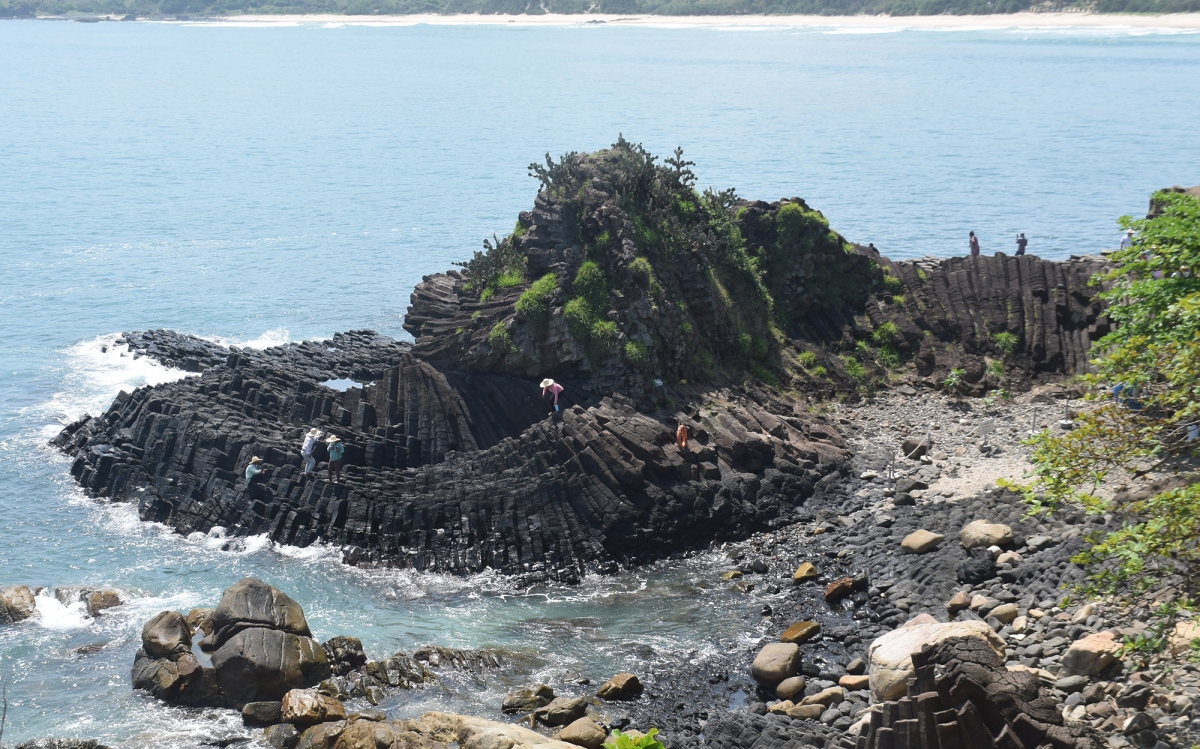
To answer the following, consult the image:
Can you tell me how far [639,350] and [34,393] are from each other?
29.0 m

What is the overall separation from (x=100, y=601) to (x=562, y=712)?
13502 mm

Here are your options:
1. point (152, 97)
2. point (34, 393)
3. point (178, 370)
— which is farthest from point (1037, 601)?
point (152, 97)

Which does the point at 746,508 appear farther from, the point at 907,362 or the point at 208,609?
the point at 208,609

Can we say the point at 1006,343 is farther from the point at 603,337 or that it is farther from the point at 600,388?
the point at 600,388

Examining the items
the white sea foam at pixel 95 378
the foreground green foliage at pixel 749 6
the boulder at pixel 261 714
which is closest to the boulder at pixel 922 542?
the boulder at pixel 261 714

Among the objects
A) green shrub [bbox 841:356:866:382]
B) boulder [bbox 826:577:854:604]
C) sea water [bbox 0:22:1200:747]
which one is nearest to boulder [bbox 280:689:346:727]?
sea water [bbox 0:22:1200:747]

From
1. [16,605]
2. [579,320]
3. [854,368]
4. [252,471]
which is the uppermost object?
[579,320]

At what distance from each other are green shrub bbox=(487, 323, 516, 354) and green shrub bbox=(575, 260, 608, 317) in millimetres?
2559

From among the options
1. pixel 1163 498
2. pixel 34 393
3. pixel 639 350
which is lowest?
pixel 34 393

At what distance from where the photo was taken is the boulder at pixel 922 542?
26.7 metres

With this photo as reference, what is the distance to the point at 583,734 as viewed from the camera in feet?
71.1

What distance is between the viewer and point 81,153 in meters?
112

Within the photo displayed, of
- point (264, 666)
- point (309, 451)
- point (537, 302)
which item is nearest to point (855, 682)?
point (264, 666)

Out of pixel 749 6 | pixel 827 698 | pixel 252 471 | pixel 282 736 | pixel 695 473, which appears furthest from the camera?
pixel 749 6
